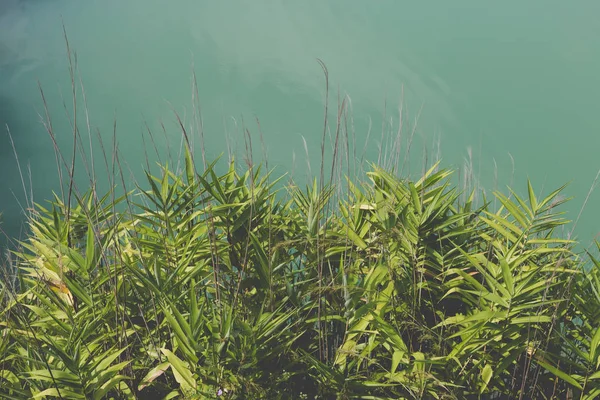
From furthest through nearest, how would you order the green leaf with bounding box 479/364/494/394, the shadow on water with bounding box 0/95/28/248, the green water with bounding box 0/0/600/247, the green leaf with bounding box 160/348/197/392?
the green water with bounding box 0/0/600/247
the shadow on water with bounding box 0/95/28/248
the green leaf with bounding box 479/364/494/394
the green leaf with bounding box 160/348/197/392

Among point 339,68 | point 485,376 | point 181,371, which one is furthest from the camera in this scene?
point 339,68

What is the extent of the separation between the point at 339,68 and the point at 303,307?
4713mm

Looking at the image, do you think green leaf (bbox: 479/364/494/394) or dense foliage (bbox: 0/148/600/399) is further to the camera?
green leaf (bbox: 479/364/494/394)

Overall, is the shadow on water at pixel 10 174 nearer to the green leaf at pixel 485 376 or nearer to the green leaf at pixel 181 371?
the green leaf at pixel 181 371

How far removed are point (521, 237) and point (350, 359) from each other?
470mm

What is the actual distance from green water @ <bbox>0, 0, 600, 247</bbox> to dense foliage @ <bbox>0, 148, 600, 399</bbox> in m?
3.90

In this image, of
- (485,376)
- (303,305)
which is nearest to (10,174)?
(303,305)

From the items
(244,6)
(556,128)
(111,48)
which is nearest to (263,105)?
(244,6)

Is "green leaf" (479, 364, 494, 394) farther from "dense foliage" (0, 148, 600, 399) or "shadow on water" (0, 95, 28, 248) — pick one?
"shadow on water" (0, 95, 28, 248)

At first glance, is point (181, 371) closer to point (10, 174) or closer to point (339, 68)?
point (10, 174)

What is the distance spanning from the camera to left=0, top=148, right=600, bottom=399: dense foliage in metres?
1.25

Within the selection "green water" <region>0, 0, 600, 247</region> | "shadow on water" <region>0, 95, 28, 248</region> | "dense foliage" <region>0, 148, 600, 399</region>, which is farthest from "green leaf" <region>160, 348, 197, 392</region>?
"green water" <region>0, 0, 600, 247</region>

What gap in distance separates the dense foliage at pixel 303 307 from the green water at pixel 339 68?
12.8ft

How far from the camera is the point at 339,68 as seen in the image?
5.84m
